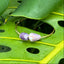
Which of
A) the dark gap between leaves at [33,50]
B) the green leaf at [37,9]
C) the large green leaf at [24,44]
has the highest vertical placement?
the green leaf at [37,9]

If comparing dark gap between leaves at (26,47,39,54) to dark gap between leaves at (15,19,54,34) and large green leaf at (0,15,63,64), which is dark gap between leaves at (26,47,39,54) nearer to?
large green leaf at (0,15,63,64)

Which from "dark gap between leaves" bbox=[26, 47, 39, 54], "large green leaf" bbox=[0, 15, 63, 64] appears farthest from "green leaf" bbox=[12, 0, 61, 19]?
"dark gap between leaves" bbox=[26, 47, 39, 54]

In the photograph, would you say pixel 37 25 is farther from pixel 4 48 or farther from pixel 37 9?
pixel 4 48

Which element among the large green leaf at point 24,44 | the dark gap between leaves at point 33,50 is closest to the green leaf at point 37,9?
the large green leaf at point 24,44

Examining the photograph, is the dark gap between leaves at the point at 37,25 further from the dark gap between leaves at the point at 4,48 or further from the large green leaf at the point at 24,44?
the dark gap between leaves at the point at 4,48

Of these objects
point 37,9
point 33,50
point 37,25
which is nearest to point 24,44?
point 33,50

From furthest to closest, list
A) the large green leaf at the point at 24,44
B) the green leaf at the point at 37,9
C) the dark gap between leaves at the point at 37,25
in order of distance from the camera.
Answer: the dark gap between leaves at the point at 37,25, the green leaf at the point at 37,9, the large green leaf at the point at 24,44

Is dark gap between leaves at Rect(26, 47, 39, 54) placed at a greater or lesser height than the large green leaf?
lesser

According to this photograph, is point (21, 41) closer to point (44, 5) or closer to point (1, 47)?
point (1, 47)
